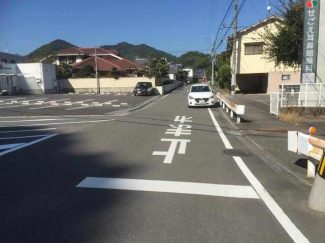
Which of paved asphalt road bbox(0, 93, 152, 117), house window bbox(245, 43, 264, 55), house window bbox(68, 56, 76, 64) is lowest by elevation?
paved asphalt road bbox(0, 93, 152, 117)

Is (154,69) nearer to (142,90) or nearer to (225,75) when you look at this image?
(225,75)

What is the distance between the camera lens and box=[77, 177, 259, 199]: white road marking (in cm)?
476

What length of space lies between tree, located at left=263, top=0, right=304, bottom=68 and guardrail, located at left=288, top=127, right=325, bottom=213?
12.4 m

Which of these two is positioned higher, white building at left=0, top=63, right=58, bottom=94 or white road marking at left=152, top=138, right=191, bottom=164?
white building at left=0, top=63, right=58, bottom=94

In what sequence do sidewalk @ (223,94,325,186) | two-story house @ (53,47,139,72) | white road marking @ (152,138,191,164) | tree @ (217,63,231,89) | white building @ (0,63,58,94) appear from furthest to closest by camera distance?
two-story house @ (53,47,139,72) → white building @ (0,63,58,94) → tree @ (217,63,231,89) → white road marking @ (152,138,191,164) → sidewalk @ (223,94,325,186)

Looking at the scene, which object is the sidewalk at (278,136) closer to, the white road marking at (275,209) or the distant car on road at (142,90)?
the white road marking at (275,209)

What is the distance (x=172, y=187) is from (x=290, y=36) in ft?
47.1

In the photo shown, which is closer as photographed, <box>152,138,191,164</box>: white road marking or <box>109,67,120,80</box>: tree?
<box>152,138,191,164</box>: white road marking

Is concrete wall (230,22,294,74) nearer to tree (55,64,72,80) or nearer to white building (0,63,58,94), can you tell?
white building (0,63,58,94)

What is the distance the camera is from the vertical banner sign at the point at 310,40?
1335 centimetres

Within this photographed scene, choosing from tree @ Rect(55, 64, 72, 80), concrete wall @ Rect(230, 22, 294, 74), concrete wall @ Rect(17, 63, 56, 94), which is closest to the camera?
concrete wall @ Rect(230, 22, 294, 74)

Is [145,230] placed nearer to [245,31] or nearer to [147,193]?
[147,193]

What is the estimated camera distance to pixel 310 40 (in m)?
13.6

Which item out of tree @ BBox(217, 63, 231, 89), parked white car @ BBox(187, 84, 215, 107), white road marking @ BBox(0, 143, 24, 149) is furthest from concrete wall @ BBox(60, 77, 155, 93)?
white road marking @ BBox(0, 143, 24, 149)
